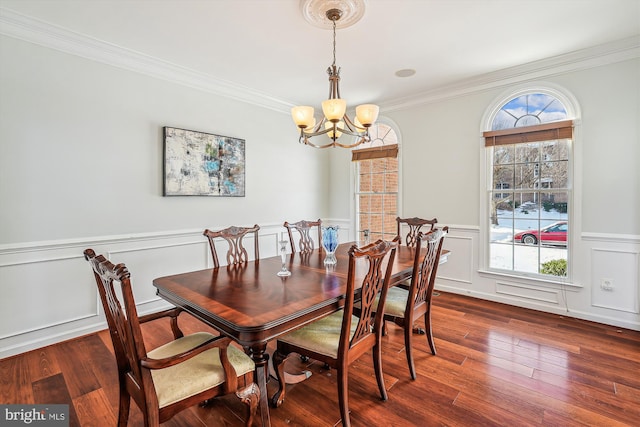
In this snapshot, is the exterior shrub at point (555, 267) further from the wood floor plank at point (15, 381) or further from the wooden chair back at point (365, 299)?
the wood floor plank at point (15, 381)

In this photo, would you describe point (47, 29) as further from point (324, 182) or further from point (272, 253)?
point (324, 182)

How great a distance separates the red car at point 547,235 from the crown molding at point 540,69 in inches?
65.3

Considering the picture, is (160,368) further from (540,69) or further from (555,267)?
(540,69)

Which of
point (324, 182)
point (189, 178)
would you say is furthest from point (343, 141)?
point (189, 178)

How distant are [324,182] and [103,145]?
3291mm

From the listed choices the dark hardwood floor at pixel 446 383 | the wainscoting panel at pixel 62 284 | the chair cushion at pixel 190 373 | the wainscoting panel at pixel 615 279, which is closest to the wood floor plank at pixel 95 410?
the dark hardwood floor at pixel 446 383

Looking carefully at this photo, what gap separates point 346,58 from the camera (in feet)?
10.5

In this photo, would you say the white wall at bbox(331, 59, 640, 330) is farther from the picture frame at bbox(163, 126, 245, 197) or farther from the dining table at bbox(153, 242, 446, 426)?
the picture frame at bbox(163, 126, 245, 197)

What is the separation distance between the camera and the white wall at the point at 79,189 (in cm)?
255

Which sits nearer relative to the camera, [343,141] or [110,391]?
[110,391]

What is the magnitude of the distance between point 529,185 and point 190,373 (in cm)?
388

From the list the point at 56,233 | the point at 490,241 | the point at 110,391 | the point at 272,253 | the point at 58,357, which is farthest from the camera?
A: the point at 272,253

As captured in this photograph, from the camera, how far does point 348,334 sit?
5.51ft

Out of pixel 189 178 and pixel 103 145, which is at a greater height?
pixel 103 145
